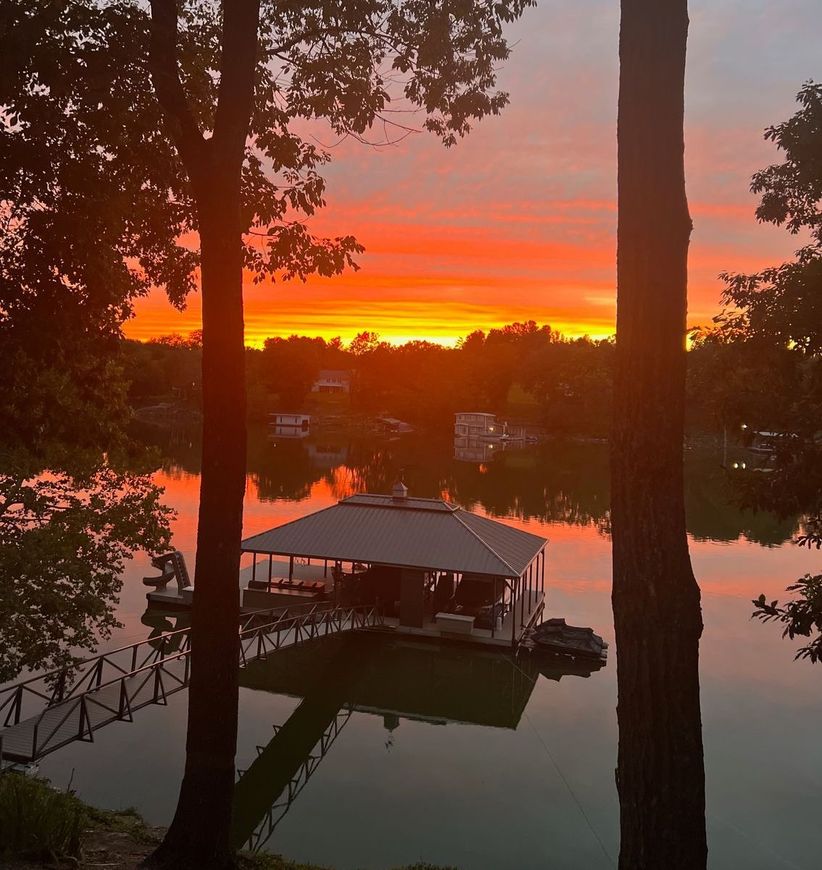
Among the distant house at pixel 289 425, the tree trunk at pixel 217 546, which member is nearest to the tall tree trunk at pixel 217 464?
the tree trunk at pixel 217 546

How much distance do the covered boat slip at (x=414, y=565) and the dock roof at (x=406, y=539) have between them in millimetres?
28

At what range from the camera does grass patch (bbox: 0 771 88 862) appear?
6.67 metres

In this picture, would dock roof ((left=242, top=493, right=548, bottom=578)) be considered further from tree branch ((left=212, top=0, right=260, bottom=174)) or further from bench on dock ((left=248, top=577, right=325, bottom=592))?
tree branch ((left=212, top=0, right=260, bottom=174))

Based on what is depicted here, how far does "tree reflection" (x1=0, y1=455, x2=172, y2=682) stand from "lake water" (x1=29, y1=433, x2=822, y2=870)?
1735mm

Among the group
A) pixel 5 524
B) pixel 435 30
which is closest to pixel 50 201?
pixel 435 30

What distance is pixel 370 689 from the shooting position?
18188 mm

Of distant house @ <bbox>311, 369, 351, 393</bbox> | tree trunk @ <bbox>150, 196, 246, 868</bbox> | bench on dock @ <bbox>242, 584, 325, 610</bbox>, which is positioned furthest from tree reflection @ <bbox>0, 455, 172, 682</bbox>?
distant house @ <bbox>311, 369, 351, 393</bbox>

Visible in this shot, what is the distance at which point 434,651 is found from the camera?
67.0 ft

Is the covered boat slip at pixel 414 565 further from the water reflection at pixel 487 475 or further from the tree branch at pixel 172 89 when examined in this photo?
the tree branch at pixel 172 89

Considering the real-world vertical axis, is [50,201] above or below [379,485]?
above

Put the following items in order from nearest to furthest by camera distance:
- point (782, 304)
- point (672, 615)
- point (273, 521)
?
1. point (672, 615)
2. point (782, 304)
3. point (273, 521)

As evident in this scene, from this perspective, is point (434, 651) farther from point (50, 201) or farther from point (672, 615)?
point (672, 615)

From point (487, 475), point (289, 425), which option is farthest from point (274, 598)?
point (289, 425)

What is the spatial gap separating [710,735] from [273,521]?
25.8m
